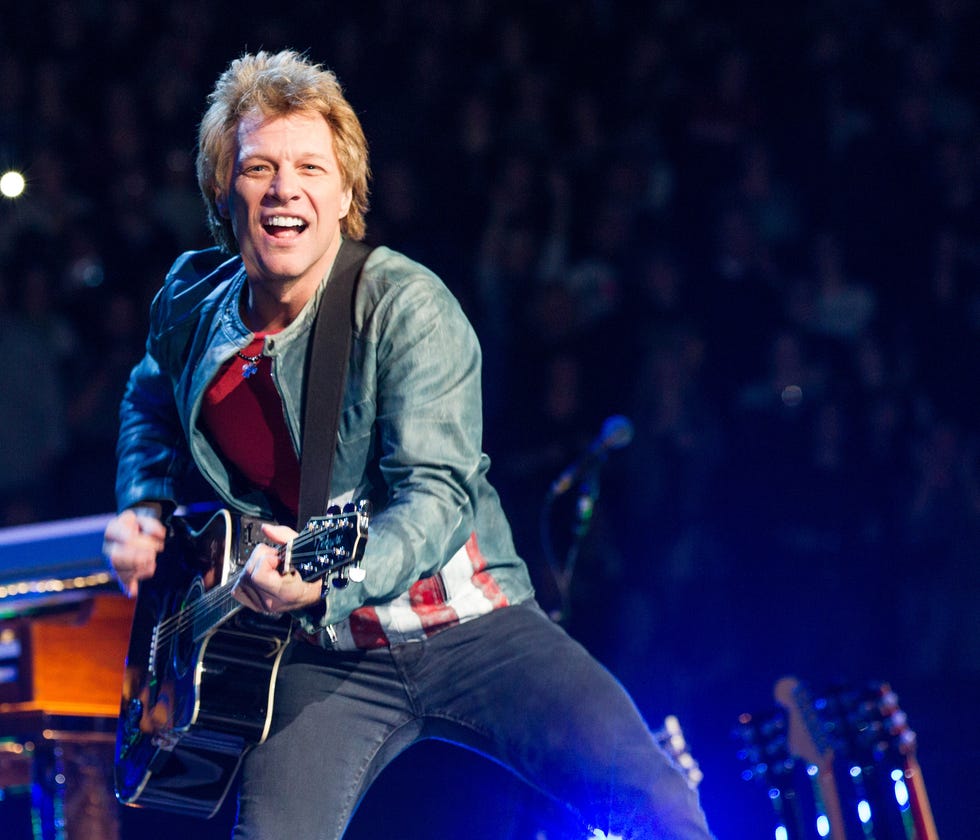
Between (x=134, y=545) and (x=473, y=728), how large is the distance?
0.88 meters

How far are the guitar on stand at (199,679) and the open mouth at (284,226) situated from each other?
1.89 feet

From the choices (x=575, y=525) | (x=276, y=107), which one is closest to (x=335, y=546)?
(x=276, y=107)

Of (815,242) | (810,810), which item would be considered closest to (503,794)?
(810,810)

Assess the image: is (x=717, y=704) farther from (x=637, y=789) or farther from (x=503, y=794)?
(x=637, y=789)

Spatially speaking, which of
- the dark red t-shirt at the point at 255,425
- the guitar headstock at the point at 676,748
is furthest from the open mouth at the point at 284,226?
the guitar headstock at the point at 676,748

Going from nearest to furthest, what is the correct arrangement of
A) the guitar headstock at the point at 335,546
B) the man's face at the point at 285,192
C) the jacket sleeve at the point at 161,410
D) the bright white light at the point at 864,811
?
1. the guitar headstock at the point at 335,546
2. the man's face at the point at 285,192
3. the jacket sleeve at the point at 161,410
4. the bright white light at the point at 864,811

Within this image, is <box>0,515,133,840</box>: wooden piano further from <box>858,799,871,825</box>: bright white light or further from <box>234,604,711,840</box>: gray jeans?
<box>858,799,871,825</box>: bright white light

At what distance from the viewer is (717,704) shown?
15.7ft

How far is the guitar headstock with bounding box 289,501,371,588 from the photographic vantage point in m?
2.19

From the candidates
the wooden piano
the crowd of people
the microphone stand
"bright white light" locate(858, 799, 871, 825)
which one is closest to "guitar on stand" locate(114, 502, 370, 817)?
the wooden piano

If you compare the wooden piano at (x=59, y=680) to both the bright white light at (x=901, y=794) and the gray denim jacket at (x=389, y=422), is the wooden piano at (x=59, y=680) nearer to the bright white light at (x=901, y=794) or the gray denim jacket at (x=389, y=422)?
the gray denim jacket at (x=389, y=422)

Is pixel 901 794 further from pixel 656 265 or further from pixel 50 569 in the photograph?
pixel 656 265

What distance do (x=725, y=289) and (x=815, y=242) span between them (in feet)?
2.14

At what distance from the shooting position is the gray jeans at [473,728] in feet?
8.11
